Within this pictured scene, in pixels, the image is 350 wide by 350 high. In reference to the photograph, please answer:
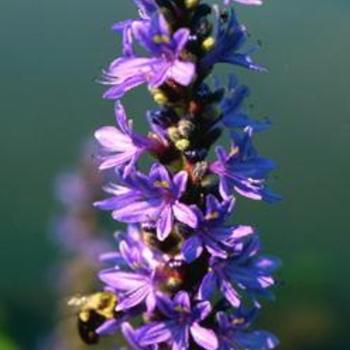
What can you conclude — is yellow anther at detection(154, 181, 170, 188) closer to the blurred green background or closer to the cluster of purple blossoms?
the cluster of purple blossoms

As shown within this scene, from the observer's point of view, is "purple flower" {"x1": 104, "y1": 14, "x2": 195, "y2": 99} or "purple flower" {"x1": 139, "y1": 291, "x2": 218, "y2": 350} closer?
"purple flower" {"x1": 104, "y1": 14, "x2": 195, "y2": 99}

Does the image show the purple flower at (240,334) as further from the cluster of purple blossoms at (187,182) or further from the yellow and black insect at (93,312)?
the yellow and black insect at (93,312)

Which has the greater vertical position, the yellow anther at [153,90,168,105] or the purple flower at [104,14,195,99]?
the purple flower at [104,14,195,99]

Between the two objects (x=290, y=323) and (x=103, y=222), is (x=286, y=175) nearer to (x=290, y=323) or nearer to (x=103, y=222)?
(x=290, y=323)

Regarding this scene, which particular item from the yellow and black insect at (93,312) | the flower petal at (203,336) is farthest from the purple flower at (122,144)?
the yellow and black insect at (93,312)

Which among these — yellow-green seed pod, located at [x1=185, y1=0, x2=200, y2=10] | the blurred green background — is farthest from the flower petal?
the blurred green background

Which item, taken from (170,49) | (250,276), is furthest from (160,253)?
(170,49)

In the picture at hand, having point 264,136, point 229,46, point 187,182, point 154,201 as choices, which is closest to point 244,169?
point 187,182
